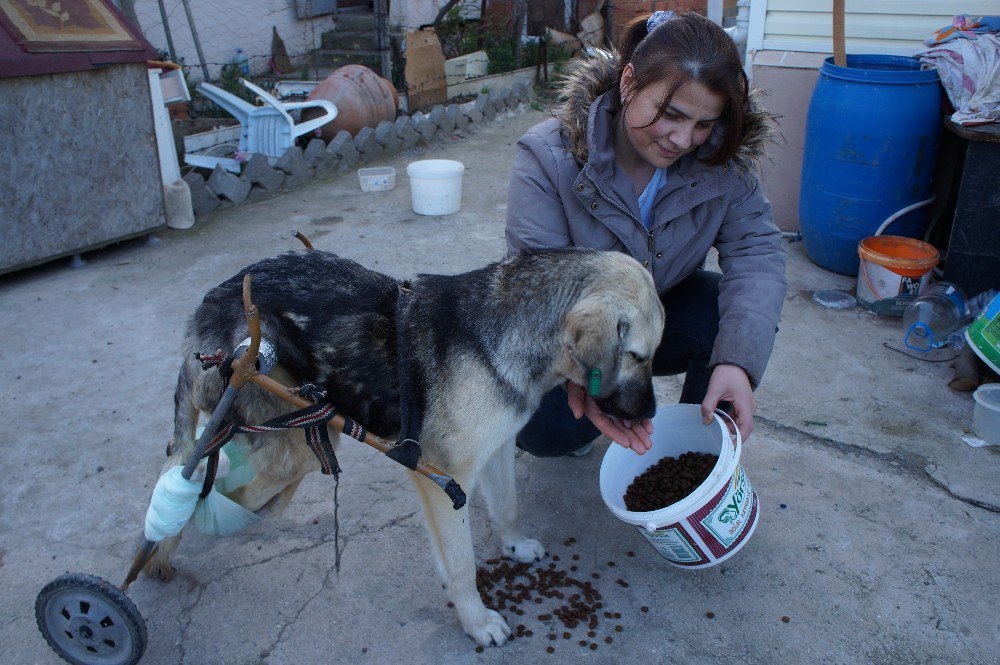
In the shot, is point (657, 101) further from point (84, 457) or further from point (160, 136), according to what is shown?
point (160, 136)

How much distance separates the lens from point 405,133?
30.6 ft

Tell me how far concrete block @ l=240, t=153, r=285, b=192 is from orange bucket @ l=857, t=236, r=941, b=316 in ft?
18.6

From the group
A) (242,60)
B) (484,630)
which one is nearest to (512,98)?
(242,60)

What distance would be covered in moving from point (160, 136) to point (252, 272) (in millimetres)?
4678

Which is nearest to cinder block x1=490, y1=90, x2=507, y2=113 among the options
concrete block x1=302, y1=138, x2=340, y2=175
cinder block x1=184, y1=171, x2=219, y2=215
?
concrete block x1=302, y1=138, x2=340, y2=175

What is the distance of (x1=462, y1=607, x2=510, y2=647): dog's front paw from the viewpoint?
2826 mm

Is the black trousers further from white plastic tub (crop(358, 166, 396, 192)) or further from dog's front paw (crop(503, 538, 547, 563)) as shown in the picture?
white plastic tub (crop(358, 166, 396, 192))

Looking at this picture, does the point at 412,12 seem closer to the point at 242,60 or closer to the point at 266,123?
the point at 242,60

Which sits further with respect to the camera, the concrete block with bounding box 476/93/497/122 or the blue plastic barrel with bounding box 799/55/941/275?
the concrete block with bounding box 476/93/497/122

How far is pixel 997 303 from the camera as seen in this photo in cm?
428

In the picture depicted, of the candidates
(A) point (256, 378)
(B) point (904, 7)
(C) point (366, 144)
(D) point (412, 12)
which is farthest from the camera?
(D) point (412, 12)

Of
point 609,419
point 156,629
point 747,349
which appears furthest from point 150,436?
point 747,349

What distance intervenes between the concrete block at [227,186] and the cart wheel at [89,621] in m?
5.43

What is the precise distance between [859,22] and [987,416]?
4047mm
